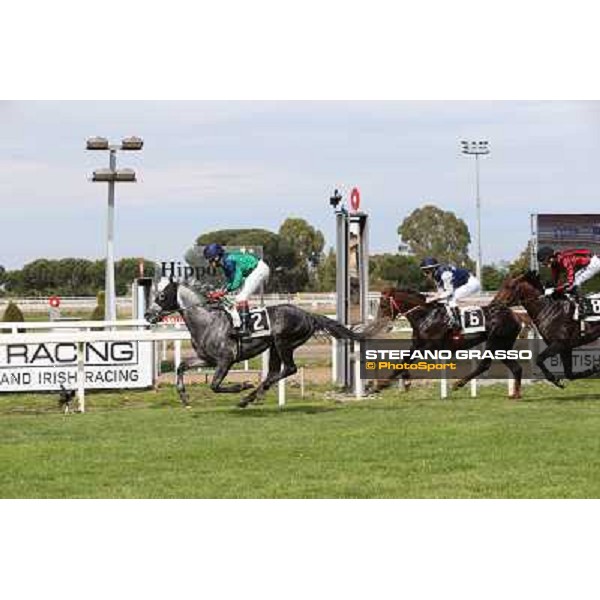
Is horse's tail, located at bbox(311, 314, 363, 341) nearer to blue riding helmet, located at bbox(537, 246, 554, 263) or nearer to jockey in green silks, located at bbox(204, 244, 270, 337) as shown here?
jockey in green silks, located at bbox(204, 244, 270, 337)

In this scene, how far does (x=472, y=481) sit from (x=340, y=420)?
10.6 feet

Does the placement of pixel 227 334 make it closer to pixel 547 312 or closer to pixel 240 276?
pixel 240 276

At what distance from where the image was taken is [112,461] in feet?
28.0

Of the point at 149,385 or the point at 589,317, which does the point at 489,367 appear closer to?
the point at 589,317

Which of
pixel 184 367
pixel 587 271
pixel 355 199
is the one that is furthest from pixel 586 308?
pixel 184 367

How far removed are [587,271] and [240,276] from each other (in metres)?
3.64

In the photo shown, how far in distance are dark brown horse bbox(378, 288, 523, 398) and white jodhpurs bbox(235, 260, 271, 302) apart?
4.77 feet

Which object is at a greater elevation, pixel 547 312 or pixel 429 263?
pixel 429 263

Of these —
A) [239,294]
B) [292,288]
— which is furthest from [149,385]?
[239,294]

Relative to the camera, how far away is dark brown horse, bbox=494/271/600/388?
12.7 metres

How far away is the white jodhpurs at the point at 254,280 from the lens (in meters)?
11.3

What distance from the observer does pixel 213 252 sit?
36.0 ft

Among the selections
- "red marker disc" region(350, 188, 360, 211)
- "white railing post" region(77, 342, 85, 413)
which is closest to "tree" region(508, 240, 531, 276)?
"red marker disc" region(350, 188, 360, 211)

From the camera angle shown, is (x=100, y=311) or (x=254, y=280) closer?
(x=254, y=280)
